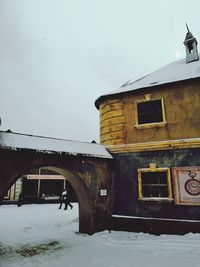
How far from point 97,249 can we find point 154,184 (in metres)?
3.74

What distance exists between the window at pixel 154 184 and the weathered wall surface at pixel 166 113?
1423 millimetres

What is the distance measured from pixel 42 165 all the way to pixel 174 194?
5.42 meters

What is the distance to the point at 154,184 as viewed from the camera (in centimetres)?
928

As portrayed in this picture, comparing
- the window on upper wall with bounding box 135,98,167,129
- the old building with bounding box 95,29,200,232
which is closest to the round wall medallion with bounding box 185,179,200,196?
the old building with bounding box 95,29,200,232

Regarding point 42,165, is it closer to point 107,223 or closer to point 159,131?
point 107,223

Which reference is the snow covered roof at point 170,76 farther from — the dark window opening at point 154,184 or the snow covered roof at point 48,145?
the dark window opening at point 154,184

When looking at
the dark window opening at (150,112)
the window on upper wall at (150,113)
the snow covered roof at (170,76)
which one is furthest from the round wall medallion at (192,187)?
the snow covered roof at (170,76)

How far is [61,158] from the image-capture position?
27.5ft

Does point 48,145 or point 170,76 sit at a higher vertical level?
point 170,76

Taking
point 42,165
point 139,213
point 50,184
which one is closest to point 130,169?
point 139,213

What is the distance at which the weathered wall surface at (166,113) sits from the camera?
9.25 meters

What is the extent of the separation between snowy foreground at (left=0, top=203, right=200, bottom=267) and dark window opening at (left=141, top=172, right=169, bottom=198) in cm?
169

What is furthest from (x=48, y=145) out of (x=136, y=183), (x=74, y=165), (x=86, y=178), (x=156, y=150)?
(x=156, y=150)

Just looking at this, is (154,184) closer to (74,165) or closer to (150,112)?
(150,112)
